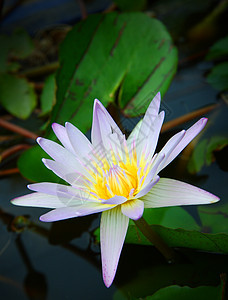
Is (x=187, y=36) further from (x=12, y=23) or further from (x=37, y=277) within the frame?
(x=37, y=277)

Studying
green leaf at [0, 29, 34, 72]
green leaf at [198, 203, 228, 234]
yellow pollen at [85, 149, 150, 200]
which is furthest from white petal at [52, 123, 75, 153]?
green leaf at [0, 29, 34, 72]

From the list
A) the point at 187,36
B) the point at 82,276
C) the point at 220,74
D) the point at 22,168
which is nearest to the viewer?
the point at 82,276

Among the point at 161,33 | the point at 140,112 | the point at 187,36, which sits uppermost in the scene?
the point at 161,33

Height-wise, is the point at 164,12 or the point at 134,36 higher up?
the point at 134,36

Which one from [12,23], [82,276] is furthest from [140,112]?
[12,23]

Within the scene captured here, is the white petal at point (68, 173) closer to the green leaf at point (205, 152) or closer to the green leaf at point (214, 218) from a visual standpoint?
the green leaf at point (214, 218)

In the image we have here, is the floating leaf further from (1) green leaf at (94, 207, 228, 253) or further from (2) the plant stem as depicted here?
(2) the plant stem

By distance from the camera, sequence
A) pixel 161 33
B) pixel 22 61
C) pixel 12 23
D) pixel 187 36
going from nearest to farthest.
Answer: pixel 161 33 → pixel 187 36 → pixel 22 61 → pixel 12 23

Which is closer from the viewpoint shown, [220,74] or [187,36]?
[220,74]

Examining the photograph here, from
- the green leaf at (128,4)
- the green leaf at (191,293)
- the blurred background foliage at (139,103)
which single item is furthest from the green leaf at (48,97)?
the green leaf at (191,293)
